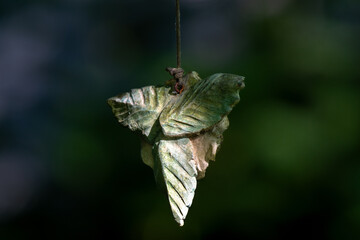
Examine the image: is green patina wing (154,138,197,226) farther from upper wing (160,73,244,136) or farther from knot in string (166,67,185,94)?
knot in string (166,67,185,94)

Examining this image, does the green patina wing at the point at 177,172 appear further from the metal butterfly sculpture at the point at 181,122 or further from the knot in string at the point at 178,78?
the knot in string at the point at 178,78

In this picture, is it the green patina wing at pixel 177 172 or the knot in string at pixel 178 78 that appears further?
the knot in string at pixel 178 78

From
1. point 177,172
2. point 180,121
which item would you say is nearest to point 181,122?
point 180,121

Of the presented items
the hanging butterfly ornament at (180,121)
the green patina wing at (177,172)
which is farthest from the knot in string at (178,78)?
the green patina wing at (177,172)

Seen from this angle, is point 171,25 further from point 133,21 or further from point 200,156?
point 200,156

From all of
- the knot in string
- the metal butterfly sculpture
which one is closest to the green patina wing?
the metal butterfly sculpture

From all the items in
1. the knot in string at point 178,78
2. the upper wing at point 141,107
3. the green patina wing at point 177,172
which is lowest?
the green patina wing at point 177,172

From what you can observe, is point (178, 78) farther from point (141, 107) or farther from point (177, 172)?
point (177, 172)
